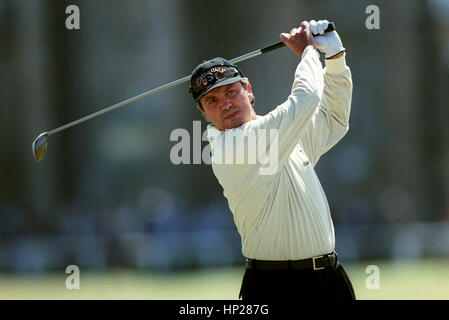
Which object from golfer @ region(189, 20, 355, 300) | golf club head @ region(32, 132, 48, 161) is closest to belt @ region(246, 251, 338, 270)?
golfer @ region(189, 20, 355, 300)

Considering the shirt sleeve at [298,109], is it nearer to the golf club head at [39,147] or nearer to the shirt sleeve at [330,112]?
the shirt sleeve at [330,112]

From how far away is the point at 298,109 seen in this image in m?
2.73

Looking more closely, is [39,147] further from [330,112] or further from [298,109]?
[298,109]

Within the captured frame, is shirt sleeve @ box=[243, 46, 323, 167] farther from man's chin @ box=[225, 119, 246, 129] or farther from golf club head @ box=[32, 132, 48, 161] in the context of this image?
golf club head @ box=[32, 132, 48, 161]

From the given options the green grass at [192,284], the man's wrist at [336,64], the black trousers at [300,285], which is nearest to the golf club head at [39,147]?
the black trousers at [300,285]

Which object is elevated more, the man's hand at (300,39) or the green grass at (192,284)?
the man's hand at (300,39)

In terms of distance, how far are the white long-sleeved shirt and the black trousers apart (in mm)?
81

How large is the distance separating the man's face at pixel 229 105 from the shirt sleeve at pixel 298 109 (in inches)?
8.4

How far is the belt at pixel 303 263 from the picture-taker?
2873mm

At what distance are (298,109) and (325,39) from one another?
0.51 meters

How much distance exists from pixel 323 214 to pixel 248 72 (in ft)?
19.0

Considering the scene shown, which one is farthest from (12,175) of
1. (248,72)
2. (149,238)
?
(248,72)

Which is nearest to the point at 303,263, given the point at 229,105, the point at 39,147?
the point at 229,105

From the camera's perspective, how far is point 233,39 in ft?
26.7
